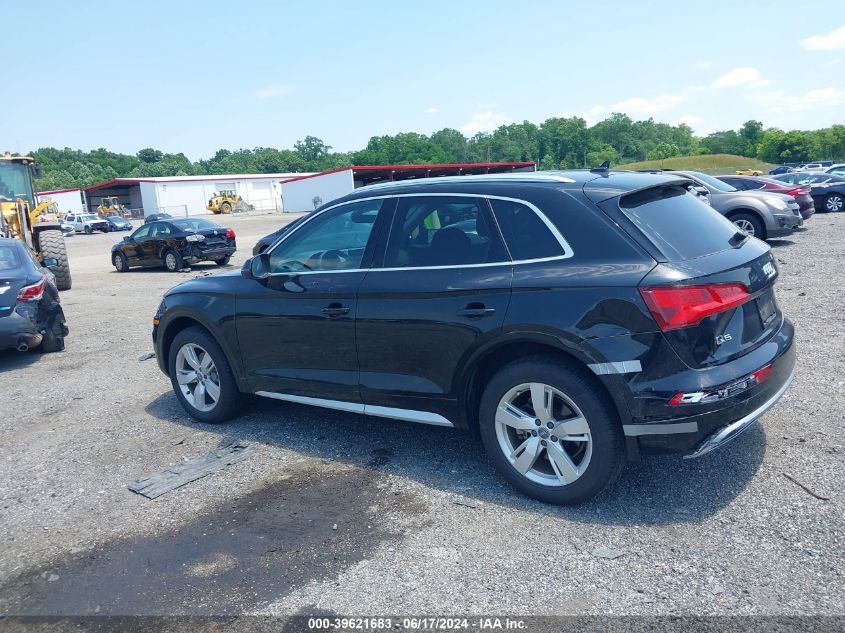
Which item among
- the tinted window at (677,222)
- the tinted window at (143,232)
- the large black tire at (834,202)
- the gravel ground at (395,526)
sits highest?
the tinted window at (677,222)

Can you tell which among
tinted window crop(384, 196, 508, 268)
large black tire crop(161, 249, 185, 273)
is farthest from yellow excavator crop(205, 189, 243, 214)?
tinted window crop(384, 196, 508, 268)

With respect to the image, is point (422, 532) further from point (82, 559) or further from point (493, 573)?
point (82, 559)

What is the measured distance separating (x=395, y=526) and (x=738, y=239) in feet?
8.70

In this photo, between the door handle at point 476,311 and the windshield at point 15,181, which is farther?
the windshield at point 15,181

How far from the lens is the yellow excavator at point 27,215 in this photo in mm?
15547

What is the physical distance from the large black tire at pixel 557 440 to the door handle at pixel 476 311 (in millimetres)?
326

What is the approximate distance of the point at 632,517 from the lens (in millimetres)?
3797

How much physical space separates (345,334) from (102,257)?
2674 centimetres

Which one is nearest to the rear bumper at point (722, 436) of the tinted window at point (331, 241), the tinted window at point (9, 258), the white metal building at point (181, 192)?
the tinted window at point (331, 241)

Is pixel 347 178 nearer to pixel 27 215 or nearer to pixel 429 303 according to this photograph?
pixel 27 215

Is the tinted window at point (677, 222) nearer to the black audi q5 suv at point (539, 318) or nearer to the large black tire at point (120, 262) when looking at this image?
the black audi q5 suv at point (539, 318)

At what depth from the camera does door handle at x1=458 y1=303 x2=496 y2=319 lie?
4016 mm

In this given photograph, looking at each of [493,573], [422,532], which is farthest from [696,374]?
[422,532]

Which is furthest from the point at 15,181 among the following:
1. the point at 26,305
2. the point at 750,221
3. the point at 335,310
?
the point at 750,221
